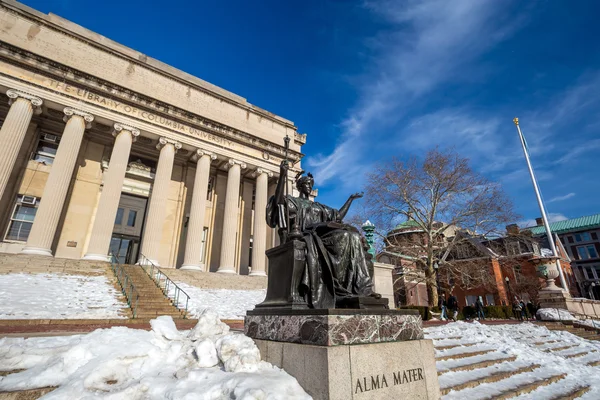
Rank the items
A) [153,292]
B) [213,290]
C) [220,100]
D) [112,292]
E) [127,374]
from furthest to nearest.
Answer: [220,100] < [213,290] < [153,292] < [112,292] < [127,374]

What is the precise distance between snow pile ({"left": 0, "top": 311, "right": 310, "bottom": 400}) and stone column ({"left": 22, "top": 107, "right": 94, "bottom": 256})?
577 inches

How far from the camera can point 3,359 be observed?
3.18 meters

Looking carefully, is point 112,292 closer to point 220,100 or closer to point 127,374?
point 127,374

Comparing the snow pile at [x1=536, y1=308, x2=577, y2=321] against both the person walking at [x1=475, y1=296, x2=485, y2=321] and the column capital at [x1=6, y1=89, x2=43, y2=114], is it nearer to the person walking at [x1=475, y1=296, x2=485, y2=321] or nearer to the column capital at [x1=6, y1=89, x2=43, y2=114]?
the person walking at [x1=475, y1=296, x2=485, y2=321]

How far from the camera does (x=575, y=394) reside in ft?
16.0

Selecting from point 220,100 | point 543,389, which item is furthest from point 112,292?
point 220,100

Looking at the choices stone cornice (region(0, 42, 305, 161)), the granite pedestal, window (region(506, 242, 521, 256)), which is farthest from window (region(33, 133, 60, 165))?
window (region(506, 242, 521, 256))

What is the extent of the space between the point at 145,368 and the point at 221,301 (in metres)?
→ 9.96

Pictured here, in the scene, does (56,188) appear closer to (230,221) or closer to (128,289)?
(128,289)

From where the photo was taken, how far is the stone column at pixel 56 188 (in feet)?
48.9

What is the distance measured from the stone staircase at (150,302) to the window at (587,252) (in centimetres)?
7132

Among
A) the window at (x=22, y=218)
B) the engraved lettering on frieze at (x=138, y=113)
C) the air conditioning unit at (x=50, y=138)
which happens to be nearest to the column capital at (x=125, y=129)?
the engraved lettering on frieze at (x=138, y=113)

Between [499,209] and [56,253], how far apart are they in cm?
2969

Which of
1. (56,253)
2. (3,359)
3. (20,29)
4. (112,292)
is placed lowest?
(3,359)
